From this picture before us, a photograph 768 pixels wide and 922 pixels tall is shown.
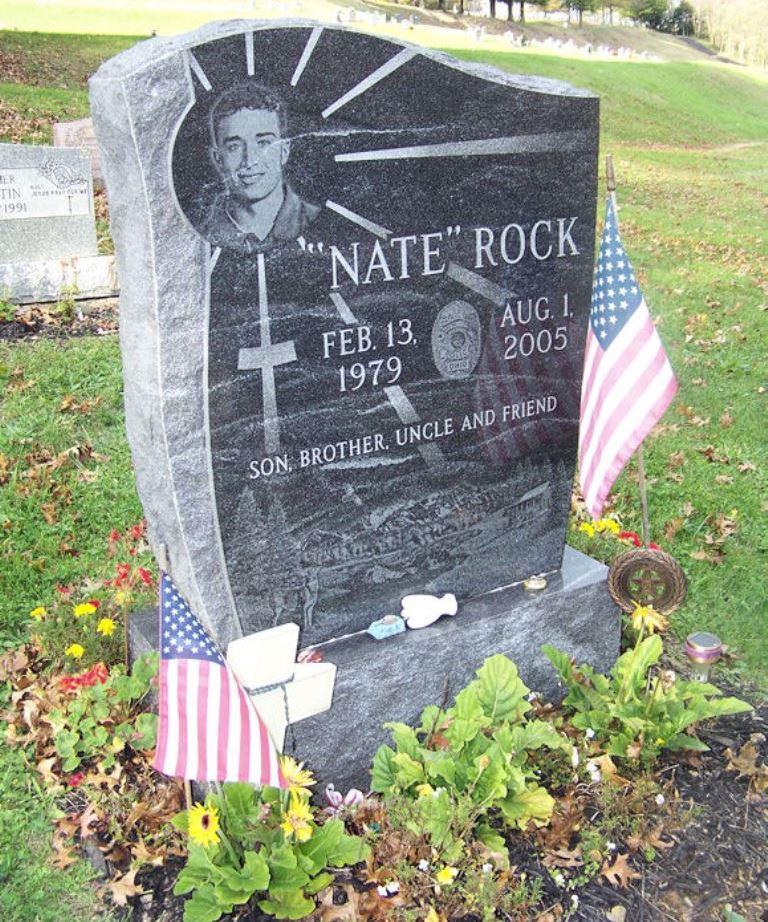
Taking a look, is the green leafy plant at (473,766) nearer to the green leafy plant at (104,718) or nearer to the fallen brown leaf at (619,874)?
the fallen brown leaf at (619,874)

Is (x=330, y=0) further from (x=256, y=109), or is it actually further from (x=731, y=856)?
(x=731, y=856)

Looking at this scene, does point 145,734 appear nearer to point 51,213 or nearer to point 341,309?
point 341,309

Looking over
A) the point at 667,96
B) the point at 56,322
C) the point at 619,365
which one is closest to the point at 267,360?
the point at 619,365

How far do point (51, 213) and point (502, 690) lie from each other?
7882mm

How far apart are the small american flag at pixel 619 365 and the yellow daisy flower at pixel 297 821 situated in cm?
171

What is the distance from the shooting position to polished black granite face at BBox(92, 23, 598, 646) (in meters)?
3.12

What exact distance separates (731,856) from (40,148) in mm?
8818

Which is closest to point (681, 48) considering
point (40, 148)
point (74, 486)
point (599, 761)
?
point (40, 148)

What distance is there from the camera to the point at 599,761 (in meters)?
3.94

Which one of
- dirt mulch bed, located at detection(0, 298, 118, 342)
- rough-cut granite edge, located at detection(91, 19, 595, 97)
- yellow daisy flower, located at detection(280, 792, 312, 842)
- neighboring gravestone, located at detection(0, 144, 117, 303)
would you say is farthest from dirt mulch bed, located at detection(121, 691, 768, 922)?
neighboring gravestone, located at detection(0, 144, 117, 303)

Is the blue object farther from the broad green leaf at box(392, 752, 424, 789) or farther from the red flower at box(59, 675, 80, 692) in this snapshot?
the red flower at box(59, 675, 80, 692)

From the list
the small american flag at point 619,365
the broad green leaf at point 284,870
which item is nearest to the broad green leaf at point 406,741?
the broad green leaf at point 284,870

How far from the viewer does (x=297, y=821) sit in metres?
3.30

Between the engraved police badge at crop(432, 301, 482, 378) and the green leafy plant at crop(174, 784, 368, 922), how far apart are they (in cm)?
166
